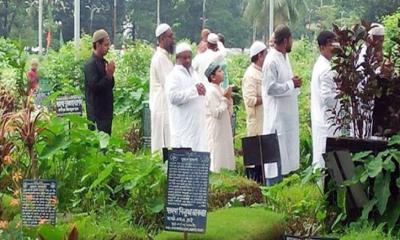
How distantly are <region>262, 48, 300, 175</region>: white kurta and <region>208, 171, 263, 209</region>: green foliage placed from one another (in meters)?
0.90

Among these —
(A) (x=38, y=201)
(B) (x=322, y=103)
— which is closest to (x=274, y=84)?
(B) (x=322, y=103)

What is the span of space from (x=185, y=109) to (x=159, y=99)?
0.89 metres

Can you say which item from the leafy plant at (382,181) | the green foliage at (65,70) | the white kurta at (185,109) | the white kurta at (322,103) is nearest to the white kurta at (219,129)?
the white kurta at (185,109)

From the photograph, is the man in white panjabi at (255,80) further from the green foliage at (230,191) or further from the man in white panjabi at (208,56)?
the green foliage at (230,191)

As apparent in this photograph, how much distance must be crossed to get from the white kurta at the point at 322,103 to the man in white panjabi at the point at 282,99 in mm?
371

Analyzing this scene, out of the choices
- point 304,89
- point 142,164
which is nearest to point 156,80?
point 142,164

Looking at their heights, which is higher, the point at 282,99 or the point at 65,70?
the point at 65,70

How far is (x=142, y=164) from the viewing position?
5203 millimetres

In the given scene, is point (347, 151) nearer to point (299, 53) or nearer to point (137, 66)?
point (137, 66)

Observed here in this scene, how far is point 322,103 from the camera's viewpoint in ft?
20.7

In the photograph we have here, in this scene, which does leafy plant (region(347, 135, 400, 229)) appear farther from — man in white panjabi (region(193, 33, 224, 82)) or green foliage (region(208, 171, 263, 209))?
man in white panjabi (region(193, 33, 224, 82))

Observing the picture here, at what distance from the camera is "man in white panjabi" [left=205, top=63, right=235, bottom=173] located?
7332mm

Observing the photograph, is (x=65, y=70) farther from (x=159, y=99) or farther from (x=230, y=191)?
(x=230, y=191)

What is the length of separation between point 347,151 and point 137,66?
41.9 ft
